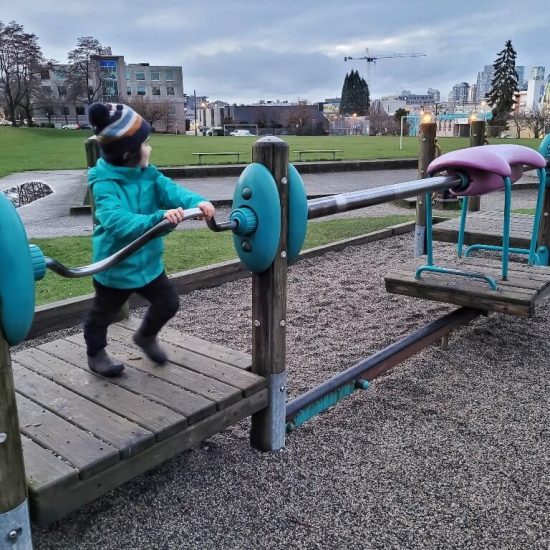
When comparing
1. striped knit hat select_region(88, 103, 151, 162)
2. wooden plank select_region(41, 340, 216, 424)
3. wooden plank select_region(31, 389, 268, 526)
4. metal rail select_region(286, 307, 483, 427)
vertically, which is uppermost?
striped knit hat select_region(88, 103, 151, 162)

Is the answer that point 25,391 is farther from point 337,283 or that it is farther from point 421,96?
point 421,96

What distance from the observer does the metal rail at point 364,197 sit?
8.03ft

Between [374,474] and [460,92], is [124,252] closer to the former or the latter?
[374,474]

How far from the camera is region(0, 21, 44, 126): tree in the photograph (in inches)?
2323

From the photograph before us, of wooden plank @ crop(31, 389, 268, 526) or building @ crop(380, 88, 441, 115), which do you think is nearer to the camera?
wooden plank @ crop(31, 389, 268, 526)

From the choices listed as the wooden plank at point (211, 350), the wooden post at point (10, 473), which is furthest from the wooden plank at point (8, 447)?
the wooden plank at point (211, 350)

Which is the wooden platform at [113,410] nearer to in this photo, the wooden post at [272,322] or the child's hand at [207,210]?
the wooden post at [272,322]

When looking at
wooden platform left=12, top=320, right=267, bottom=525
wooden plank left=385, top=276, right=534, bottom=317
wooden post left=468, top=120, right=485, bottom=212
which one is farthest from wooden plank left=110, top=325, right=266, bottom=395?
wooden post left=468, top=120, right=485, bottom=212

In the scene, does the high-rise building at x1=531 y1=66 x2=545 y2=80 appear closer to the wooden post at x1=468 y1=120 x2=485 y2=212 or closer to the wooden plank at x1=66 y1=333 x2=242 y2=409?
the wooden post at x1=468 y1=120 x2=485 y2=212

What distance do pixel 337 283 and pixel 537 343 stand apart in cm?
183

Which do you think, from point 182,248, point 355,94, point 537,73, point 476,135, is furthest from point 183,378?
point 537,73

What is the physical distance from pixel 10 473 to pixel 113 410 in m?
0.67

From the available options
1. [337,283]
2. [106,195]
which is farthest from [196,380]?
[337,283]

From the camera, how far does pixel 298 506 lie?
2.24m
